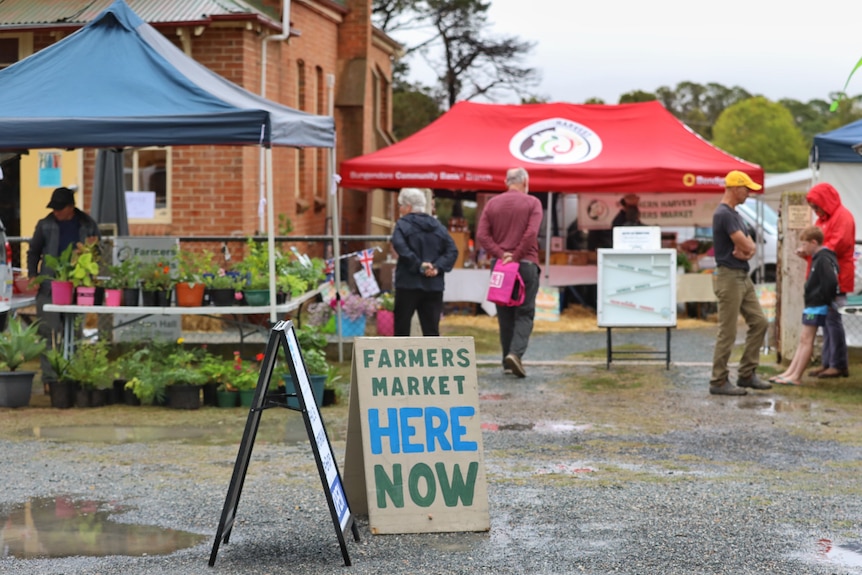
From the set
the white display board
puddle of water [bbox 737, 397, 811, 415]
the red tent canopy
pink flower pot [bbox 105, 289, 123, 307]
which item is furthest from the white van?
pink flower pot [bbox 105, 289, 123, 307]

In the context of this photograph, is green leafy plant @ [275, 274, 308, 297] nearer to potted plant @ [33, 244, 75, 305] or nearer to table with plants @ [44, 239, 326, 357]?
table with plants @ [44, 239, 326, 357]

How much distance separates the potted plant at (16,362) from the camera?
10719 millimetres

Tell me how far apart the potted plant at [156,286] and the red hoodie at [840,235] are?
5.81 m

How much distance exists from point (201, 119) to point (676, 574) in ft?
18.9

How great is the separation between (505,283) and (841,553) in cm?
637

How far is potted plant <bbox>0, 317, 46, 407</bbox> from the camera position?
1072 cm

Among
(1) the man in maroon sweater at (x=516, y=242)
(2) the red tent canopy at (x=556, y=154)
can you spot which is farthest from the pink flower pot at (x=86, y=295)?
(2) the red tent canopy at (x=556, y=154)

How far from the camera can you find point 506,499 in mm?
7312

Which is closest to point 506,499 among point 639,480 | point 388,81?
point 639,480

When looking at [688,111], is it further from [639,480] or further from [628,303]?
[639,480]

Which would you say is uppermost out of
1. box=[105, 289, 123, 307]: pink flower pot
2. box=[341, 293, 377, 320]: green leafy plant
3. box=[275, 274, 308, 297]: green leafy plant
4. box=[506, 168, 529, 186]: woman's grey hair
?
box=[506, 168, 529, 186]: woman's grey hair

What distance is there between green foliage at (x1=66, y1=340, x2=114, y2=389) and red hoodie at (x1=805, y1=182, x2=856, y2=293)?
253 inches

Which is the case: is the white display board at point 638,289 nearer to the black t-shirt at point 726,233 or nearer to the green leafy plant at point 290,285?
the black t-shirt at point 726,233

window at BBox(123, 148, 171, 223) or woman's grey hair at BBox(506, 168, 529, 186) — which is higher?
window at BBox(123, 148, 171, 223)
